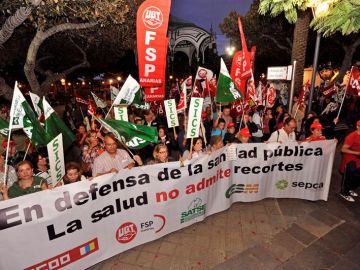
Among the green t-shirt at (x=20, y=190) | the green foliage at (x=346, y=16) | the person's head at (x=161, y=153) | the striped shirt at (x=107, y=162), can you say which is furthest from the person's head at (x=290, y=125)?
the green t-shirt at (x=20, y=190)

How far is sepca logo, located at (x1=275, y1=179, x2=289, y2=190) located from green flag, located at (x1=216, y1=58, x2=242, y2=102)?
2.09 metres

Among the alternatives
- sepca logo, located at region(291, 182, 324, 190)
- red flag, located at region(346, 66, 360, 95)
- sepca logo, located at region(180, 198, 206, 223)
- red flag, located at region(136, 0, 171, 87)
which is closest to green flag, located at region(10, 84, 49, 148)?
sepca logo, located at region(180, 198, 206, 223)

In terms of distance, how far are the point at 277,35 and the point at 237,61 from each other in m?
16.3

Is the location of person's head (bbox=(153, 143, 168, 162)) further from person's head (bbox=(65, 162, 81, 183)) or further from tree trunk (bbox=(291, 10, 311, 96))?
tree trunk (bbox=(291, 10, 311, 96))

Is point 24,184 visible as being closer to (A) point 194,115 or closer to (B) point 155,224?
(B) point 155,224

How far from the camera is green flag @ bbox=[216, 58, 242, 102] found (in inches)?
231

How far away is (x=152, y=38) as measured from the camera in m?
6.34

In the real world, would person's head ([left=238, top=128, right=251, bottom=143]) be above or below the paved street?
above

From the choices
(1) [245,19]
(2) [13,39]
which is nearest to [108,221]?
(2) [13,39]

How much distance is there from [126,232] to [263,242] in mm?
2362

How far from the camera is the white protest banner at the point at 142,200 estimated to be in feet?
10.9

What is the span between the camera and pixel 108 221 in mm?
3957

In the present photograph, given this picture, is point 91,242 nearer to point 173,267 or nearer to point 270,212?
point 173,267

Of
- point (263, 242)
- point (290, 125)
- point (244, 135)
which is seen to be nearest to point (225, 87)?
point (244, 135)
